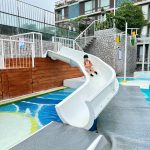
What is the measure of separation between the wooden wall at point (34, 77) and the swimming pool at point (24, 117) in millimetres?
509

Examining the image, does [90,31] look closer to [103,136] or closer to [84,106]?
[84,106]

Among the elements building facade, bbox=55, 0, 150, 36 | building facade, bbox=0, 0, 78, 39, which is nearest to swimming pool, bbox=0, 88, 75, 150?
building facade, bbox=0, 0, 78, 39

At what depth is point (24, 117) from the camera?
4.32m

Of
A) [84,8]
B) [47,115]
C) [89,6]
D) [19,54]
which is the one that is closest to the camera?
[47,115]

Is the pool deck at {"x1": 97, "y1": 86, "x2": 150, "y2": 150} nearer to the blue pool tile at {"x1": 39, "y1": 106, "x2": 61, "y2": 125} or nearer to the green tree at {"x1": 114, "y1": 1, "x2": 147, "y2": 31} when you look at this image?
the blue pool tile at {"x1": 39, "y1": 106, "x2": 61, "y2": 125}

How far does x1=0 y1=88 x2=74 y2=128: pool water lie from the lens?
420 cm

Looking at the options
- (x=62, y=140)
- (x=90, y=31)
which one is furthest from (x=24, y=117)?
(x=90, y=31)

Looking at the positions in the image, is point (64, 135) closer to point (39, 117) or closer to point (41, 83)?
point (39, 117)

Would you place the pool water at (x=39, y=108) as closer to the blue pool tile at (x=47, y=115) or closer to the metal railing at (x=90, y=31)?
the blue pool tile at (x=47, y=115)

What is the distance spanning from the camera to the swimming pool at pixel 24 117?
3.22 meters

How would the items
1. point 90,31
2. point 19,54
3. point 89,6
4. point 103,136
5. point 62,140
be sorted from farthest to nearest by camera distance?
point 89,6 < point 90,31 < point 19,54 < point 103,136 < point 62,140

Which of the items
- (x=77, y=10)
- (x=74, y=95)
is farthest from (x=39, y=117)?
(x=77, y=10)

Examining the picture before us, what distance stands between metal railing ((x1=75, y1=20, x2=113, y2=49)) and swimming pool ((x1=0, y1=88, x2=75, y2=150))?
795 centimetres

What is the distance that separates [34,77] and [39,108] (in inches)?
84.4
